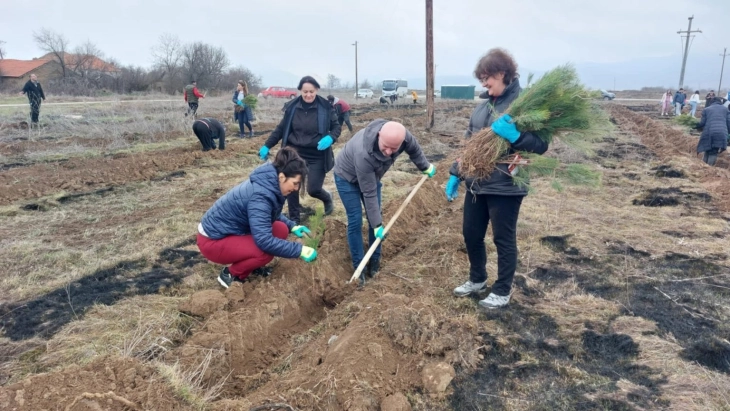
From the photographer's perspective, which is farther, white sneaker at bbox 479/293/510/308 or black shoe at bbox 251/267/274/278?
black shoe at bbox 251/267/274/278

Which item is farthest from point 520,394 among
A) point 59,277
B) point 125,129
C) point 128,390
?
point 125,129

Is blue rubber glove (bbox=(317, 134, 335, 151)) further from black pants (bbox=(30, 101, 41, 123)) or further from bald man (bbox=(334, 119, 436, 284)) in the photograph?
black pants (bbox=(30, 101, 41, 123))

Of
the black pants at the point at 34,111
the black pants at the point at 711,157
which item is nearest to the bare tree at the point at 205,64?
the black pants at the point at 34,111

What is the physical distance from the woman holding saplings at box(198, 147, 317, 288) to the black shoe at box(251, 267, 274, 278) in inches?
4.2

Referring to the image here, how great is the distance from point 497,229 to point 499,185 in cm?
32

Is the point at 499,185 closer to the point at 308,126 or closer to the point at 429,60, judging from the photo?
the point at 308,126

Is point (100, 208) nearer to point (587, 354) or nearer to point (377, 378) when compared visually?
point (377, 378)

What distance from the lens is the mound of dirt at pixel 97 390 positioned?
2053mm

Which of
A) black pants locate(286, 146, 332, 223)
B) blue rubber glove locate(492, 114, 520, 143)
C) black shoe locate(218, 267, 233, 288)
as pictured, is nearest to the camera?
blue rubber glove locate(492, 114, 520, 143)

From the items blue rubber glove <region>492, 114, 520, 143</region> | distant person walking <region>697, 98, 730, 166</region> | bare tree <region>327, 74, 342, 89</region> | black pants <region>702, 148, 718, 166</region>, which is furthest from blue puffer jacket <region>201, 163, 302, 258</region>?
bare tree <region>327, 74, 342, 89</region>

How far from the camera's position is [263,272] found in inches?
164

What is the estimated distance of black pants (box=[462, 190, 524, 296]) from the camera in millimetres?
3229

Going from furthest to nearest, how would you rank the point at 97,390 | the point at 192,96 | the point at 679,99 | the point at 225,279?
the point at 679,99, the point at 192,96, the point at 225,279, the point at 97,390

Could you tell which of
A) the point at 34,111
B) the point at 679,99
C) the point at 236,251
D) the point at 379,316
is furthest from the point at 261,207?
the point at 679,99
